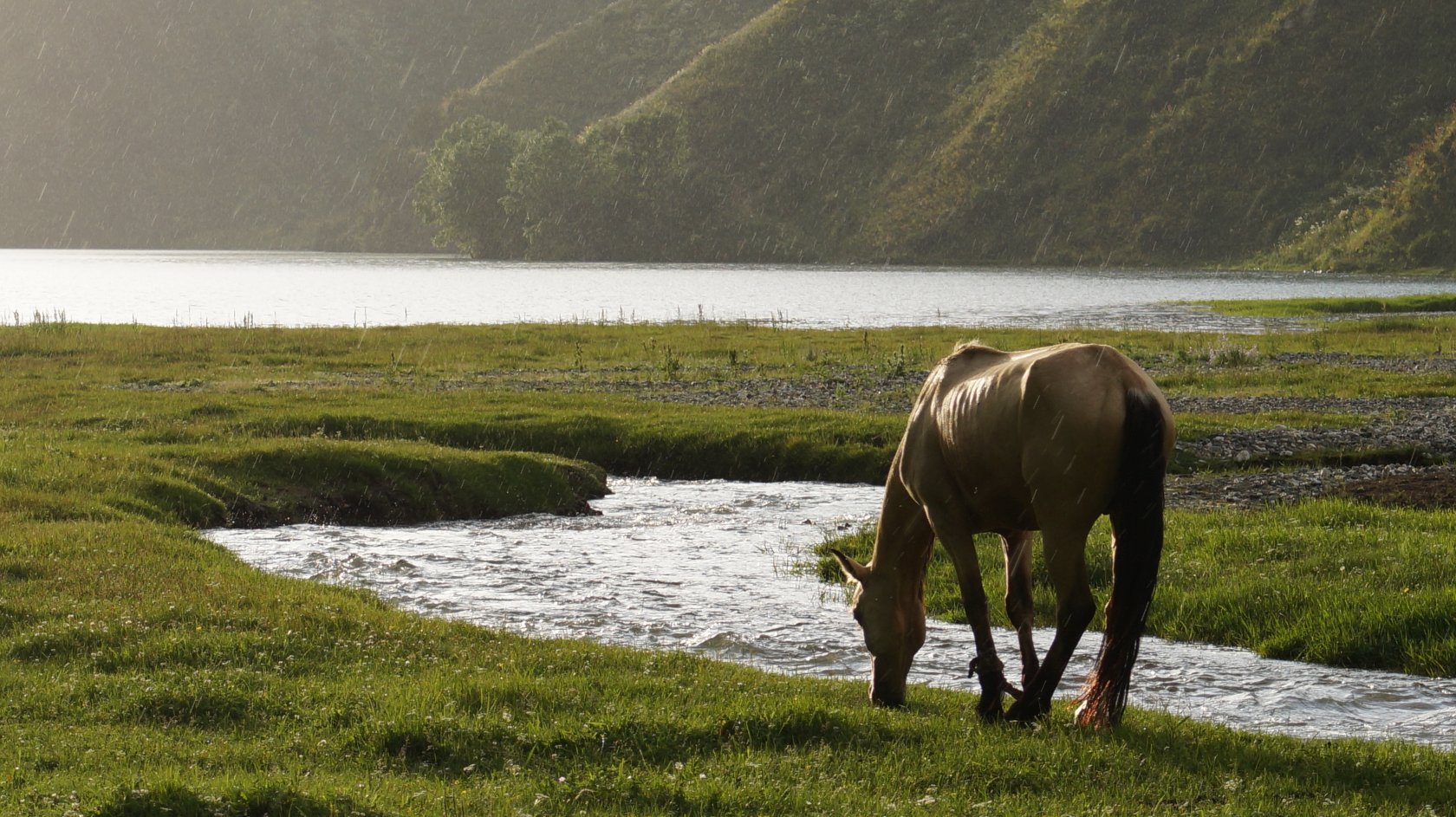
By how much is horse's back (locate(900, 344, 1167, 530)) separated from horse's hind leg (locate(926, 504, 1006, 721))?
0.48 feet

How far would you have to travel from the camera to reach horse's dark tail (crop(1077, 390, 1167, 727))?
9.66 metres

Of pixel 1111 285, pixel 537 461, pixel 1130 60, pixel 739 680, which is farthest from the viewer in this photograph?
pixel 1130 60

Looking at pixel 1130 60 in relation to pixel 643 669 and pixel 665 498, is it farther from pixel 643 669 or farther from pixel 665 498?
pixel 643 669

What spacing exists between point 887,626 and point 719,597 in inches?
227

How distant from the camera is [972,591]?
403 inches

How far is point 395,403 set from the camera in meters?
31.2

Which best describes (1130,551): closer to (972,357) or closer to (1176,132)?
(972,357)

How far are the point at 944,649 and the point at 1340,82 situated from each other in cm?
16018

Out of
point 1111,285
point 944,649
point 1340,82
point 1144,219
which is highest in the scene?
point 1340,82

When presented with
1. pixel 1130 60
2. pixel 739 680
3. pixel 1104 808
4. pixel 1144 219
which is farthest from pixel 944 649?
pixel 1130 60

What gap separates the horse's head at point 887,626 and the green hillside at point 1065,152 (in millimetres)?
125203

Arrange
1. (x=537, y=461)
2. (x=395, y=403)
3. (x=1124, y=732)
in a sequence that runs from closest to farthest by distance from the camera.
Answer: (x=1124, y=732) → (x=537, y=461) → (x=395, y=403)

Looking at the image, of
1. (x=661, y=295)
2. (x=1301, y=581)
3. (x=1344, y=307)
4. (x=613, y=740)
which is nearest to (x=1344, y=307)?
(x=1344, y=307)

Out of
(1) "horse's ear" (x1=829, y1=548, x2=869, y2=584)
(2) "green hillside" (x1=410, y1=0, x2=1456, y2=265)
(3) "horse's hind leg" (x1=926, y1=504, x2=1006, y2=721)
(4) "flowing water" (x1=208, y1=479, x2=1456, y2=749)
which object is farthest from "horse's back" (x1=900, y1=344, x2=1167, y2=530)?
(2) "green hillside" (x1=410, y1=0, x2=1456, y2=265)
